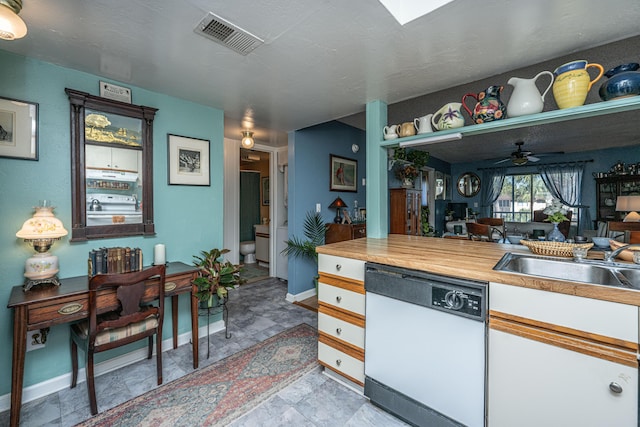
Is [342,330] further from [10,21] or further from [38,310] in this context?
[10,21]

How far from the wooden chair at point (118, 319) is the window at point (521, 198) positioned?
8.63 metres

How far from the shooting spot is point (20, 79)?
1652 millimetres

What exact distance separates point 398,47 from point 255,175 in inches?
201

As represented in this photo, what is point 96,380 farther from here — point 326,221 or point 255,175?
point 255,175

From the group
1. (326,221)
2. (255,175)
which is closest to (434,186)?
(326,221)

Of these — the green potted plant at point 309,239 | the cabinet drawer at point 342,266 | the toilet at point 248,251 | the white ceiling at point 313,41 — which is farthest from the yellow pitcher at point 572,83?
the toilet at point 248,251

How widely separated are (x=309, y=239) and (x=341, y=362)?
1.93m

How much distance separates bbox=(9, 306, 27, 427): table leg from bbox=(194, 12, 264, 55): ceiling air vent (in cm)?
176

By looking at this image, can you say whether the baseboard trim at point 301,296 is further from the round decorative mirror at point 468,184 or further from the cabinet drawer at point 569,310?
the round decorative mirror at point 468,184

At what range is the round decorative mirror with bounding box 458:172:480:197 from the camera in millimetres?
7797

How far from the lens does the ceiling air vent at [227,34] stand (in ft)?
4.40

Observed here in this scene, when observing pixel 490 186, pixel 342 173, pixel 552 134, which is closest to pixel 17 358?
pixel 342 173

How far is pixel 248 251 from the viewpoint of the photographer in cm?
541

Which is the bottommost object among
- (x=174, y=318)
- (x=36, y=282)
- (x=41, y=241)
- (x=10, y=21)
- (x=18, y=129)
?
(x=174, y=318)
